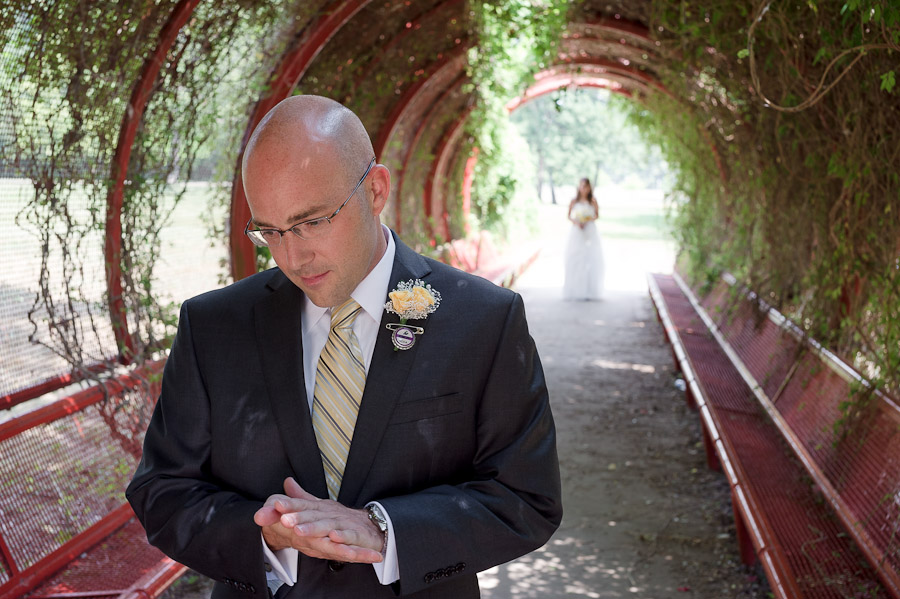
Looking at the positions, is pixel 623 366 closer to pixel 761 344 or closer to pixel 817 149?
pixel 761 344

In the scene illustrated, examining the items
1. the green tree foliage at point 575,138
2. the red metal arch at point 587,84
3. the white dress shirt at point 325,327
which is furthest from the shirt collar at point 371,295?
the green tree foliage at point 575,138

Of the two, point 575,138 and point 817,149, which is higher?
point 575,138

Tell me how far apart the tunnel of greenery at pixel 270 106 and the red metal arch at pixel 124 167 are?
1 cm

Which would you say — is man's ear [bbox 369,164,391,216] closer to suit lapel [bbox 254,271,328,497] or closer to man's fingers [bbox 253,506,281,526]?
suit lapel [bbox 254,271,328,497]

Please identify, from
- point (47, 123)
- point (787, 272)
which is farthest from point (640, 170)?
point (47, 123)

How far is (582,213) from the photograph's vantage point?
15852 millimetres

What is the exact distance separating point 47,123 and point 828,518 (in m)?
4.71

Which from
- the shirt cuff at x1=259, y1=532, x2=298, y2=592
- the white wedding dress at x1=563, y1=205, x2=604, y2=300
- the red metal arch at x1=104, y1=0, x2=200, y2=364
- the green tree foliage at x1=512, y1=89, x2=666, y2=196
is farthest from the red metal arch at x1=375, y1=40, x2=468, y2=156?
the green tree foliage at x1=512, y1=89, x2=666, y2=196

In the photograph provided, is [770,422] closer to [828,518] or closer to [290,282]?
[828,518]

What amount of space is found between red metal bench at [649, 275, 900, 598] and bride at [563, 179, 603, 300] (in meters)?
7.75

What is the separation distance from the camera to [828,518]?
4688mm

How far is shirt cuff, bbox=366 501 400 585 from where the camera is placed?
6.15ft

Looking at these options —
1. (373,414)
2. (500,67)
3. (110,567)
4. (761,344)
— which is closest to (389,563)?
(373,414)

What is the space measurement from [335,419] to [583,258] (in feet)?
46.1
